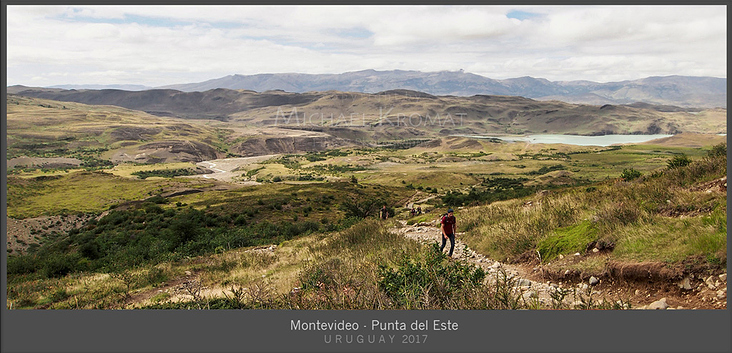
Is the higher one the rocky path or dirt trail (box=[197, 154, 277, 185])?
the rocky path

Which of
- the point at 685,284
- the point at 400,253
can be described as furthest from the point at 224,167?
the point at 685,284

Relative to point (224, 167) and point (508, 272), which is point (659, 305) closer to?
point (508, 272)

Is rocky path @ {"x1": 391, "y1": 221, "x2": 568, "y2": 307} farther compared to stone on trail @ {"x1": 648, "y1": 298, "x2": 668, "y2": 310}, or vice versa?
rocky path @ {"x1": 391, "y1": 221, "x2": 568, "y2": 307}

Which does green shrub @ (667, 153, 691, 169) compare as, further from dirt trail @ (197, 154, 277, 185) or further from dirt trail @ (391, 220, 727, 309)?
dirt trail @ (197, 154, 277, 185)

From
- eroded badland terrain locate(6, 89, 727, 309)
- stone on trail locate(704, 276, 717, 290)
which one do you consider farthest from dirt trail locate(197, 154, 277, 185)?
stone on trail locate(704, 276, 717, 290)

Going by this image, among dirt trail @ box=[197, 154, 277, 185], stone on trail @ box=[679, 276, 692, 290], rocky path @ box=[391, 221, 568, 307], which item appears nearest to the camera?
stone on trail @ box=[679, 276, 692, 290]

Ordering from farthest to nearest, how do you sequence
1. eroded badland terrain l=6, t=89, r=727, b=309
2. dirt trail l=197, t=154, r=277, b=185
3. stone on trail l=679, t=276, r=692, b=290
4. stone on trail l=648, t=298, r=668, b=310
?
dirt trail l=197, t=154, r=277, b=185
eroded badland terrain l=6, t=89, r=727, b=309
stone on trail l=679, t=276, r=692, b=290
stone on trail l=648, t=298, r=668, b=310

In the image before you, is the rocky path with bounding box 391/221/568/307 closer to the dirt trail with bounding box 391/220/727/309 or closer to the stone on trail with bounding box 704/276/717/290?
the dirt trail with bounding box 391/220/727/309

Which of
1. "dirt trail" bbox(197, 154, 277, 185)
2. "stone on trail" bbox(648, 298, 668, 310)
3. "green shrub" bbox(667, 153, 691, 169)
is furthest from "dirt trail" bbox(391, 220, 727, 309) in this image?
"dirt trail" bbox(197, 154, 277, 185)

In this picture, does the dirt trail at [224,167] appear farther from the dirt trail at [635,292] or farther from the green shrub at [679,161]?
the dirt trail at [635,292]

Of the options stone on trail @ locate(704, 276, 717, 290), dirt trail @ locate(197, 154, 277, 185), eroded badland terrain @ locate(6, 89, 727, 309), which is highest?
stone on trail @ locate(704, 276, 717, 290)

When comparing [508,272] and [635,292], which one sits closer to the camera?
[635,292]

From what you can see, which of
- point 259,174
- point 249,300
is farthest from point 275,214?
point 259,174

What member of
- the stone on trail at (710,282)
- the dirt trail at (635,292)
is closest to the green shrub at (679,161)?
the dirt trail at (635,292)
